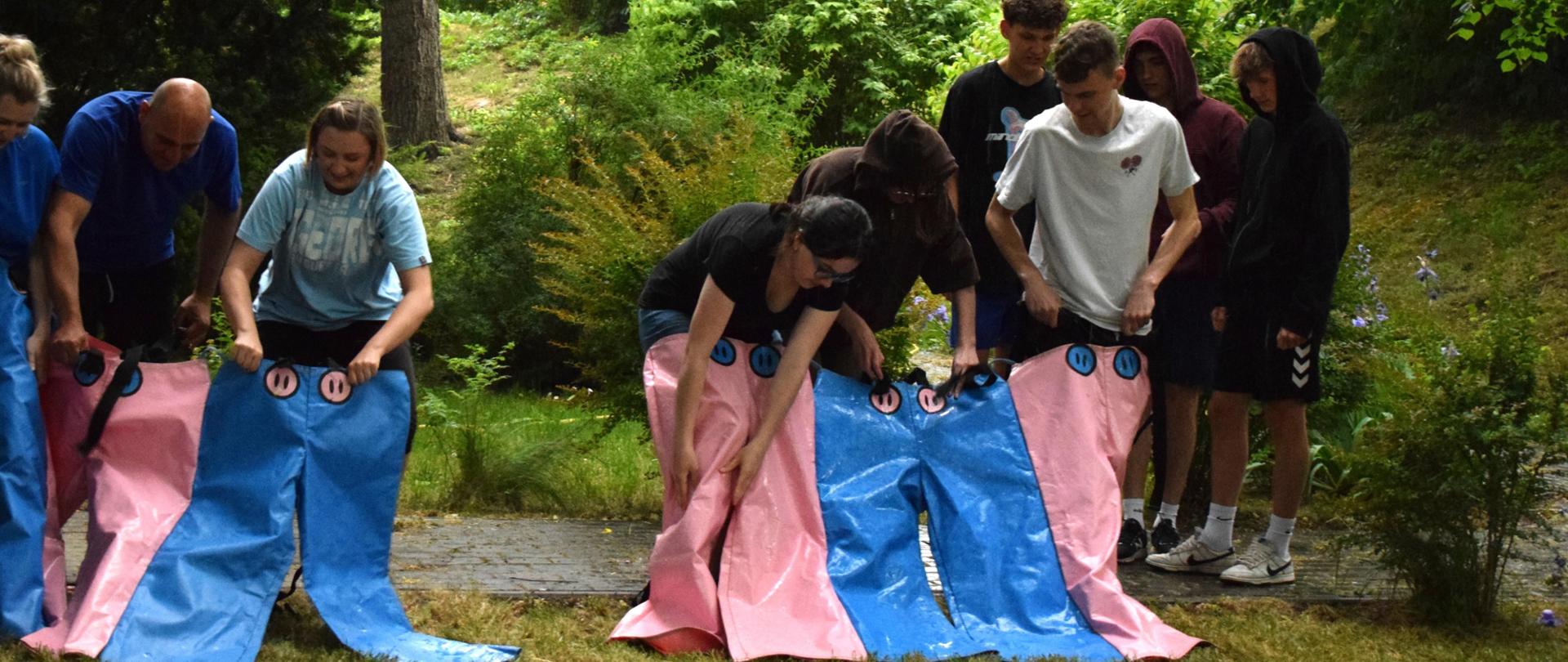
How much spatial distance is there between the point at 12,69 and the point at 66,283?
666 millimetres

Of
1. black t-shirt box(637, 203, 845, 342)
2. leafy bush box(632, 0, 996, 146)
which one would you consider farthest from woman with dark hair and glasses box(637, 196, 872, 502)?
leafy bush box(632, 0, 996, 146)

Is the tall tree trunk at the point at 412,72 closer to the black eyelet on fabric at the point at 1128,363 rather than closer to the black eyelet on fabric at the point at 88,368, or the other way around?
the black eyelet on fabric at the point at 88,368

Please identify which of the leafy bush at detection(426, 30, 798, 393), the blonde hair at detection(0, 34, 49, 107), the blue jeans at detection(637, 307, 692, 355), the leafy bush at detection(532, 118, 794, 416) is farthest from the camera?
the leafy bush at detection(426, 30, 798, 393)

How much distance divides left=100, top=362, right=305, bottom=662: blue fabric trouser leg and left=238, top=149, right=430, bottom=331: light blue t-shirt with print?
29 centimetres

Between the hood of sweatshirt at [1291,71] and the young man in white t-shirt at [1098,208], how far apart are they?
1.37 feet


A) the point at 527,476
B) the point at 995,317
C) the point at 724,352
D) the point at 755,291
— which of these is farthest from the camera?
the point at 527,476

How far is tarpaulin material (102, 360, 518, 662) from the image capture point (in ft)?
13.8

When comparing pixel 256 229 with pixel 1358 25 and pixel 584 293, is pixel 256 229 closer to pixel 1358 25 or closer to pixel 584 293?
pixel 584 293

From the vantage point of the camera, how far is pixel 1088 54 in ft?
15.8

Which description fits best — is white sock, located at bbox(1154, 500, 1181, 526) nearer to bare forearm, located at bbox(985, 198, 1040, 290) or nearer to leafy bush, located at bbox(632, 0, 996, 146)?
bare forearm, located at bbox(985, 198, 1040, 290)

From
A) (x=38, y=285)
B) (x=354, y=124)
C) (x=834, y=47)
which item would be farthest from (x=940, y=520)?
(x=834, y=47)

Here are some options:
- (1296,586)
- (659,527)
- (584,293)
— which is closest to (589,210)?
(584,293)

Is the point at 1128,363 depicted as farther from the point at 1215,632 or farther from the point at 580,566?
the point at 580,566

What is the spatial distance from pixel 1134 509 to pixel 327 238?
3.07m
